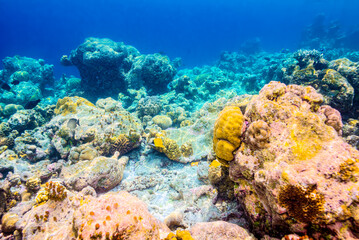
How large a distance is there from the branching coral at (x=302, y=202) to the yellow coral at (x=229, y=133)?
1.17m

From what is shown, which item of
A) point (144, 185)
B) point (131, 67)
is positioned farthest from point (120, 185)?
point (131, 67)

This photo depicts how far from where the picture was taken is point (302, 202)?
1850 mm

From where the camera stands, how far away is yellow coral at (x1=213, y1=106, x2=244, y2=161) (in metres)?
3.03

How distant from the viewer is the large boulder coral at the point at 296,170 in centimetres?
177

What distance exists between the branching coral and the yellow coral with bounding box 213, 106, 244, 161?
3.82 ft

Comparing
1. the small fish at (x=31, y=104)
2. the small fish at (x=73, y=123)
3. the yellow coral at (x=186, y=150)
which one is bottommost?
the yellow coral at (x=186, y=150)

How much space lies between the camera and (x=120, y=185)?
5664mm

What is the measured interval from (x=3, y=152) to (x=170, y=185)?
7.50 meters

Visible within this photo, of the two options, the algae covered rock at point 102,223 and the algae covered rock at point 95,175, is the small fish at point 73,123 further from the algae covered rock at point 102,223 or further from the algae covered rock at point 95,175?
the algae covered rock at point 102,223

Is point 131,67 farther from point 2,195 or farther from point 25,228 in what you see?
point 25,228

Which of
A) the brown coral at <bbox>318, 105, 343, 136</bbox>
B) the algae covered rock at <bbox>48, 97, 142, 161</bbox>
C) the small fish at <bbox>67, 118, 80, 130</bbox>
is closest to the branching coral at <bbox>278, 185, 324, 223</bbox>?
the brown coral at <bbox>318, 105, 343, 136</bbox>

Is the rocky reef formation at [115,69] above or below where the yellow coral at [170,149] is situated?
above

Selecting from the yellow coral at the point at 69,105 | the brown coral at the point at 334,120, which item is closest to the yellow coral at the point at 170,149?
the brown coral at the point at 334,120

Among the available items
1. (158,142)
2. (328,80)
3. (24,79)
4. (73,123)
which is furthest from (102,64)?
(328,80)
